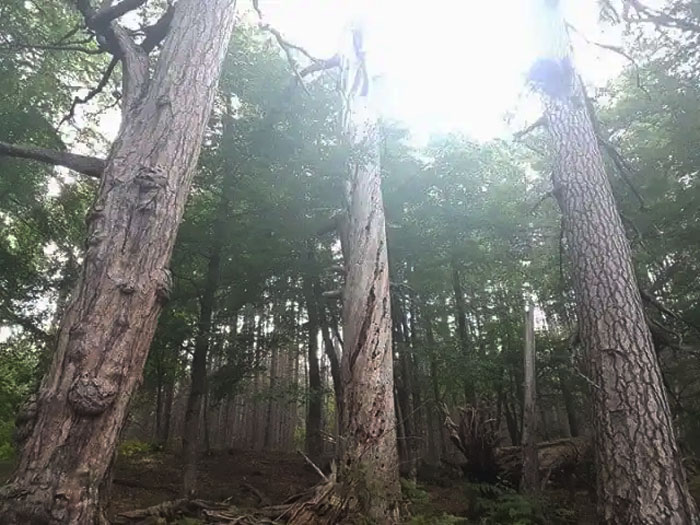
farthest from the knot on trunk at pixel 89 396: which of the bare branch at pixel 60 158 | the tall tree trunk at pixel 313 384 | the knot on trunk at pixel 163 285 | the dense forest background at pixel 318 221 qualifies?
the tall tree trunk at pixel 313 384

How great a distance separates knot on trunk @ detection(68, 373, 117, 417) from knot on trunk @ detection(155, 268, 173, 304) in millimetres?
525

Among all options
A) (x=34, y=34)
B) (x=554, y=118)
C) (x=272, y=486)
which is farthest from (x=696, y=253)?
(x=34, y=34)

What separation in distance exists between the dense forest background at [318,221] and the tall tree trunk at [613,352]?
93 cm

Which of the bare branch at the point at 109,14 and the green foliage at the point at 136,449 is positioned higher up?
the bare branch at the point at 109,14

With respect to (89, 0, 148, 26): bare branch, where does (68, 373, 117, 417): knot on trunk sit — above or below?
below

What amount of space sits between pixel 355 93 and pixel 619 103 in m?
6.79

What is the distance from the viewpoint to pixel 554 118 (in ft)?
18.7

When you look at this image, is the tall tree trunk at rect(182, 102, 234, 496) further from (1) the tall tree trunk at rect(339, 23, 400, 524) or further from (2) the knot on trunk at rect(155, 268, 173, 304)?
(2) the knot on trunk at rect(155, 268, 173, 304)

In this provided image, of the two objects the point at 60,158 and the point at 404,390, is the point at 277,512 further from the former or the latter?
the point at 404,390

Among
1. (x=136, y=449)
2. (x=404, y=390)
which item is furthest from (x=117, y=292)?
(x=136, y=449)

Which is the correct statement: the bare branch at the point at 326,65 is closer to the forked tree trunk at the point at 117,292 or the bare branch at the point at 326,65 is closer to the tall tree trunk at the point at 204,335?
the tall tree trunk at the point at 204,335

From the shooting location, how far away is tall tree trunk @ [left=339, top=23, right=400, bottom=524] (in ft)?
12.6

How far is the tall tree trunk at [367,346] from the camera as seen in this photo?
384cm

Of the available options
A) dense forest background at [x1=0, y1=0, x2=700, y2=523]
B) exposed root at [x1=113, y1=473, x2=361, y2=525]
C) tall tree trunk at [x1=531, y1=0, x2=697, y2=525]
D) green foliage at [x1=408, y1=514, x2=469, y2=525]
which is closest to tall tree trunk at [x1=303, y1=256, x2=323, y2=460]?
dense forest background at [x1=0, y1=0, x2=700, y2=523]
